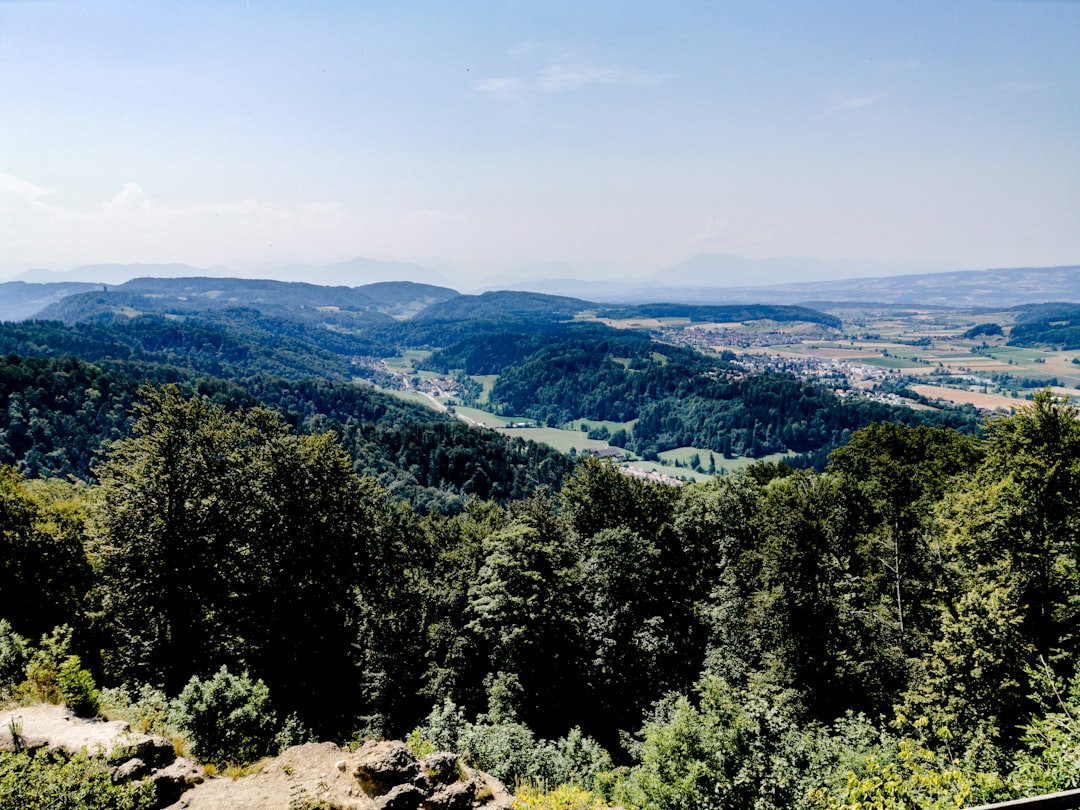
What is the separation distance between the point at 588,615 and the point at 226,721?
777 inches

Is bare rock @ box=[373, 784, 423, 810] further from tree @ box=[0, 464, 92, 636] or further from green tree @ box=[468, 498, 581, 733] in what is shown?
tree @ box=[0, 464, 92, 636]

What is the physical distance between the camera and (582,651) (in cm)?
2903

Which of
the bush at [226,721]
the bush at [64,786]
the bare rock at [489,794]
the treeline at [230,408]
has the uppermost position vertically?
the bush at [64,786]

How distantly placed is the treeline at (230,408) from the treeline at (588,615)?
93.6 m

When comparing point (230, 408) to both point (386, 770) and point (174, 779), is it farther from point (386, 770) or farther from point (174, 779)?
point (386, 770)

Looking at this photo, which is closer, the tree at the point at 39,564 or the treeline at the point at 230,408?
the tree at the point at 39,564

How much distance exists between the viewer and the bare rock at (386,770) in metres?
12.4

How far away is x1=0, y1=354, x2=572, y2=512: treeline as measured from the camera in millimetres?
121000

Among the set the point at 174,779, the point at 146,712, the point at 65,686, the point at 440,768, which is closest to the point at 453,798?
the point at 440,768

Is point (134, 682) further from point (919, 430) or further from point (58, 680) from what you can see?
point (919, 430)

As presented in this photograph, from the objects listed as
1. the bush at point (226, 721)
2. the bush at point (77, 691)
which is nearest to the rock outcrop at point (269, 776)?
the bush at point (77, 691)

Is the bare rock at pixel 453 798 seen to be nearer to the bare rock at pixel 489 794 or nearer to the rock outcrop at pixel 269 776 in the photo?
the rock outcrop at pixel 269 776

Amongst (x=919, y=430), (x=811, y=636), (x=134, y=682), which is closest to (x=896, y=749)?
(x=811, y=636)

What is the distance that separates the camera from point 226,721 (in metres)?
14.9
